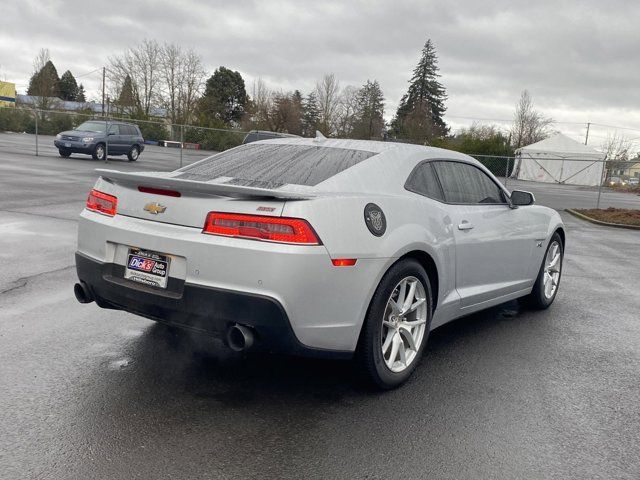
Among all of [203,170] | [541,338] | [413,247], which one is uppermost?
[203,170]

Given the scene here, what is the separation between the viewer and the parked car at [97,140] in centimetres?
2317

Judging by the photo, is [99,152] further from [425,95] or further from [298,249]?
[425,95]

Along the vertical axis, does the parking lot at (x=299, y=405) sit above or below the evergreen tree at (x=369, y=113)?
below

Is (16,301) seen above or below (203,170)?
below

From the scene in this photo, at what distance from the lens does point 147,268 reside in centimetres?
348

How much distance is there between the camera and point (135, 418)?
3205mm

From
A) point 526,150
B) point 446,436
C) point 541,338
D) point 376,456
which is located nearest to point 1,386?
point 376,456

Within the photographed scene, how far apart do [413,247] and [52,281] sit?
12.5ft

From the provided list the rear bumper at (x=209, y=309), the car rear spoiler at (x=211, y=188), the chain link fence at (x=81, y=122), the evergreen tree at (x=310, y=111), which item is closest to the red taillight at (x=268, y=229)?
the car rear spoiler at (x=211, y=188)

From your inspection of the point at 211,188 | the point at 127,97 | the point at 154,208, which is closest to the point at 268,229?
the point at 211,188

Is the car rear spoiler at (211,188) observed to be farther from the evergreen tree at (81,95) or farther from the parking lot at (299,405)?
the evergreen tree at (81,95)

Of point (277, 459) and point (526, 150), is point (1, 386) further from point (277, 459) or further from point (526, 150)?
point (526, 150)

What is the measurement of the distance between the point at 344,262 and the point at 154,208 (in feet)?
3.75

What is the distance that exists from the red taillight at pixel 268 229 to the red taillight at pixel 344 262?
0.47ft
